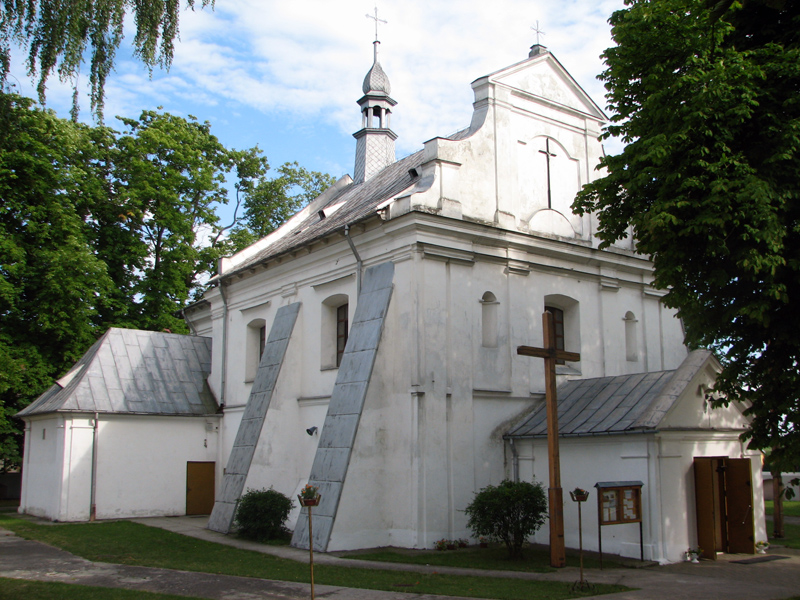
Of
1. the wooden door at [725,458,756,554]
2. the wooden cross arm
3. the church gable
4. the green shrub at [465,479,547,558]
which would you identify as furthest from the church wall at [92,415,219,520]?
the wooden door at [725,458,756,554]

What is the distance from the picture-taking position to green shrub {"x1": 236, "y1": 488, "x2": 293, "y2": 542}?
15648 mm

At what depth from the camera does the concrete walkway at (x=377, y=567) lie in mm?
10328

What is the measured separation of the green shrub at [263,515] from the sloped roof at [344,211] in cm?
606

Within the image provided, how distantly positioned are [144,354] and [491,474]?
1306 centimetres

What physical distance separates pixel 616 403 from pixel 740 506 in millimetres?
2857

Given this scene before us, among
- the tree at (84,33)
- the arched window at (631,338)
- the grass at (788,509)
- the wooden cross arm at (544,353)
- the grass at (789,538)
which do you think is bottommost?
the grass at (788,509)

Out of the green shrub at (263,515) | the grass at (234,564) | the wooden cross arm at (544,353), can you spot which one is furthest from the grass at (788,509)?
the green shrub at (263,515)

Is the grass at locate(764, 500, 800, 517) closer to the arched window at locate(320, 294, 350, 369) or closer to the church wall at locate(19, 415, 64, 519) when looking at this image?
the arched window at locate(320, 294, 350, 369)

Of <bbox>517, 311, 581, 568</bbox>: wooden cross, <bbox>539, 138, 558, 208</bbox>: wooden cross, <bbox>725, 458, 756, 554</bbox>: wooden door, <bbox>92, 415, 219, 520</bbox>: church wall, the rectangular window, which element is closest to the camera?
<bbox>517, 311, 581, 568</bbox>: wooden cross

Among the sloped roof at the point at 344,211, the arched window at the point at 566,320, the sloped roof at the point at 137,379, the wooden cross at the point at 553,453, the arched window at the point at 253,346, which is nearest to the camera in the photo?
the wooden cross at the point at 553,453

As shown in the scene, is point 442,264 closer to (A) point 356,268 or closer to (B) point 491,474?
(A) point 356,268

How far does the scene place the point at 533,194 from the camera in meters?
18.0

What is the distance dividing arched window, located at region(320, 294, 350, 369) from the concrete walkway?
5.13 meters

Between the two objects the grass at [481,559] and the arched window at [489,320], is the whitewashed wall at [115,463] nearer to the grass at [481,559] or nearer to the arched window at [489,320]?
the grass at [481,559]
